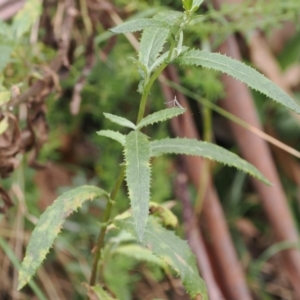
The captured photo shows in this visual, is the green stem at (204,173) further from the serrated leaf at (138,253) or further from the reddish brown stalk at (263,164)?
the serrated leaf at (138,253)

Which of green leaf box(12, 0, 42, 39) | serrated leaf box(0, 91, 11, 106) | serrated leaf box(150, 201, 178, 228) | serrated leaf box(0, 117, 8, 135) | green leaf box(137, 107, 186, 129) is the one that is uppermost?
green leaf box(12, 0, 42, 39)

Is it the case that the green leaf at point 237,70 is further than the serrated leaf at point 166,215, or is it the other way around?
the serrated leaf at point 166,215

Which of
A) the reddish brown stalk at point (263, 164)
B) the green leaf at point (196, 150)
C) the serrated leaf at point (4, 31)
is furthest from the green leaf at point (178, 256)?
the reddish brown stalk at point (263, 164)

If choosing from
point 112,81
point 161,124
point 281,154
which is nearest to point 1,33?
point 112,81

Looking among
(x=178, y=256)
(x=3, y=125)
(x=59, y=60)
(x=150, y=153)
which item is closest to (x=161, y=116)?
(x=150, y=153)

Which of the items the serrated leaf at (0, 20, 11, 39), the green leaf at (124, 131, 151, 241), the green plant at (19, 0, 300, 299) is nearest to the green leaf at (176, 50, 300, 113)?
the green plant at (19, 0, 300, 299)

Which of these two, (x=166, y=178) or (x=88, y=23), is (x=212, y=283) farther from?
(x=88, y=23)

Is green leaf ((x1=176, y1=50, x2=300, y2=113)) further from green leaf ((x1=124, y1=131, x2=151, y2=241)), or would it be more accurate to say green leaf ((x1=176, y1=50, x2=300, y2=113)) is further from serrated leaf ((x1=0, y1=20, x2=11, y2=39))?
serrated leaf ((x1=0, y1=20, x2=11, y2=39))

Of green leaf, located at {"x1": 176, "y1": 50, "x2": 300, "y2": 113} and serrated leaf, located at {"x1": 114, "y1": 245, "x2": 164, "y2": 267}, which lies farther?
serrated leaf, located at {"x1": 114, "y1": 245, "x2": 164, "y2": 267}
